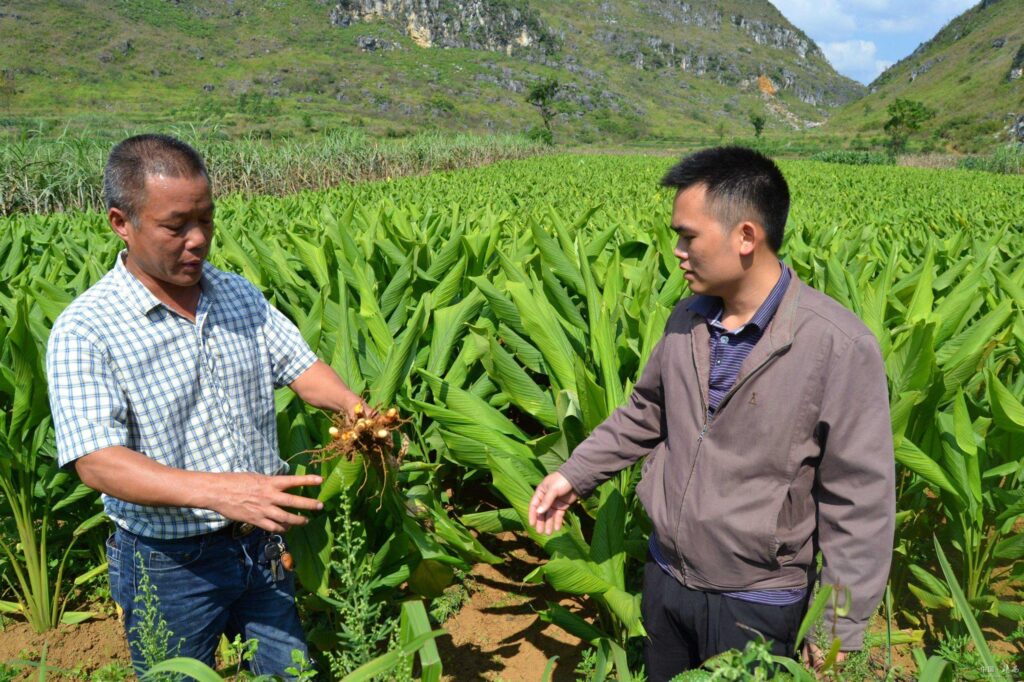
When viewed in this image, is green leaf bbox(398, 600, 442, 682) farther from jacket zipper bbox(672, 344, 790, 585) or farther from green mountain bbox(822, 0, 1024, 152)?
green mountain bbox(822, 0, 1024, 152)

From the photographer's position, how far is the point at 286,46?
79.9m

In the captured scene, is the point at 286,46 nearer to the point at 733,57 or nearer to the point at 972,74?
the point at 972,74

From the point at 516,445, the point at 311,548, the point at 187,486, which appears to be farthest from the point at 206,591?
the point at 516,445

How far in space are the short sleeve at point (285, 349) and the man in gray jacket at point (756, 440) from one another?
38.3 inches

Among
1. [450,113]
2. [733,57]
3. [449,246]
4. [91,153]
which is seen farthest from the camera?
[733,57]

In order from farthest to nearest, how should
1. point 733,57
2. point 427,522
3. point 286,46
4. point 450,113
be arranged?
point 733,57 < point 286,46 < point 450,113 < point 427,522

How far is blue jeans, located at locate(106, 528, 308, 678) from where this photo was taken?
5.62 ft

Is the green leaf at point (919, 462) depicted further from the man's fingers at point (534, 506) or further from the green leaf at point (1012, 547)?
the man's fingers at point (534, 506)

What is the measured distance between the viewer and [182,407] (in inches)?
66.9

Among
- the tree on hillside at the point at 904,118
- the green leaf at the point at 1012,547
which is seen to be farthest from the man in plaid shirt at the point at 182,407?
the tree on hillside at the point at 904,118

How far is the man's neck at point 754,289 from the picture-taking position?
1.59m

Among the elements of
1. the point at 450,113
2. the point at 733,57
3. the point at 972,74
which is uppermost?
the point at 733,57

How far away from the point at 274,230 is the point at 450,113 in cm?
7117

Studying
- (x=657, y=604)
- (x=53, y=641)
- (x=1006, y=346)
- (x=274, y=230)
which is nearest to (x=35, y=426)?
(x=53, y=641)
